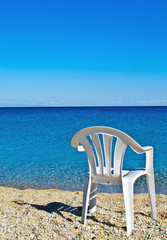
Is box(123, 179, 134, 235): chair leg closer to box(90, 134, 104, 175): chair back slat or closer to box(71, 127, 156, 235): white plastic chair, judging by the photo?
box(71, 127, 156, 235): white plastic chair

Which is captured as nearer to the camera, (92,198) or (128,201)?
(128,201)

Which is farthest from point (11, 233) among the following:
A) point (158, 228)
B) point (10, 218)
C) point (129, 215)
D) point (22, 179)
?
point (22, 179)

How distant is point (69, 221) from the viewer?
381 cm

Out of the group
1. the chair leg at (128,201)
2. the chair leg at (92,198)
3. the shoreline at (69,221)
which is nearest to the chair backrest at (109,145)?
the chair leg at (128,201)

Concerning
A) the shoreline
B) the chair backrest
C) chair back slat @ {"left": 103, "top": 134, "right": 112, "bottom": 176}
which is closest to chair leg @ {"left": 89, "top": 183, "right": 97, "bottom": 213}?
the shoreline

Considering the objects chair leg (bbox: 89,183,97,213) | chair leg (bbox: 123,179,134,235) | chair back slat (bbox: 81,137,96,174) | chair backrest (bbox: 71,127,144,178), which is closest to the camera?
chair backrest (bbox: 71,127,144,178)

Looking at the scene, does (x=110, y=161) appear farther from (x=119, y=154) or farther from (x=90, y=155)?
(x=90, y=155)

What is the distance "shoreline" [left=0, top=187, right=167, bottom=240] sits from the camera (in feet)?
11.1

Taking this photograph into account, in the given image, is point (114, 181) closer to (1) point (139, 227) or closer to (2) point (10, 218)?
(1) point (139, 227)

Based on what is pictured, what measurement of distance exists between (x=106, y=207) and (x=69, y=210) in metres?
0.67

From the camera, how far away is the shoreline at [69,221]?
3383 millimetres

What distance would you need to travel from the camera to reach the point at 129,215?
11.5ft

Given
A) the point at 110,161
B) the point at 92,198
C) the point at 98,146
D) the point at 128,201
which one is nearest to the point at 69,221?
the point at 92,198

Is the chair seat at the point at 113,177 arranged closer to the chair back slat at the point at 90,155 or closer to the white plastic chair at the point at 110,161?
the white plastic chair at the point at 110,161
